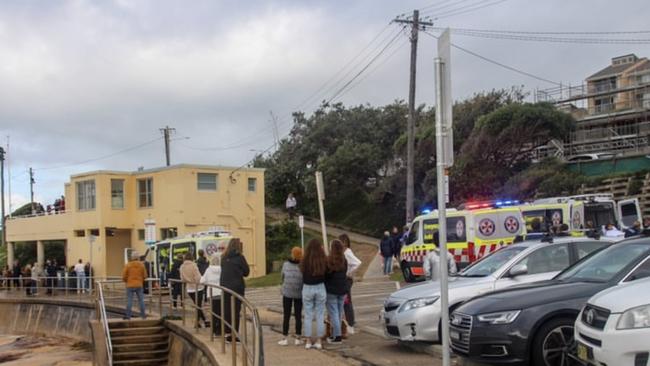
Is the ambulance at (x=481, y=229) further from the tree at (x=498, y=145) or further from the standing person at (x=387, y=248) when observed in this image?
the tree at (x=498, y=145)

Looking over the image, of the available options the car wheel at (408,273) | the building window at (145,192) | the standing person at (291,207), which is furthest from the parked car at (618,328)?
the standing person at (291,207)

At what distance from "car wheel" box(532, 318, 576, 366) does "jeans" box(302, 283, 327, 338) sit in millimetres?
3723

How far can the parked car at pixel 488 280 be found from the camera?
9633mm

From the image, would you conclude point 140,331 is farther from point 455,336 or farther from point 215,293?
point 455,336

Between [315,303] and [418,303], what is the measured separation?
5.18 ft

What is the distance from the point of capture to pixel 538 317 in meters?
7.40

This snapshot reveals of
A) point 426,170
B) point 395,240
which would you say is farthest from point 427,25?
point 426,170

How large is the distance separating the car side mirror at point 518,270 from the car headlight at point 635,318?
151 inches

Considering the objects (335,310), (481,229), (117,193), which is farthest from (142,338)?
(117,193)

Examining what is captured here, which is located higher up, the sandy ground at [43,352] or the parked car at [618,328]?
Result: the parked car at [618,328]

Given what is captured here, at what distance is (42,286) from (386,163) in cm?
2357

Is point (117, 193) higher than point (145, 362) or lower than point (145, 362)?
higher

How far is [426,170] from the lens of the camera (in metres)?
38.7

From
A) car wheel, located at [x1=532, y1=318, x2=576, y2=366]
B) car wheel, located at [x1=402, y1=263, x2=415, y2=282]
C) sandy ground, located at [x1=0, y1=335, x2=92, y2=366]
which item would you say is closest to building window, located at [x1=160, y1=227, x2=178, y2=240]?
sandy ground, located at [x1=0, y1=335, x2=92, y2=366]
